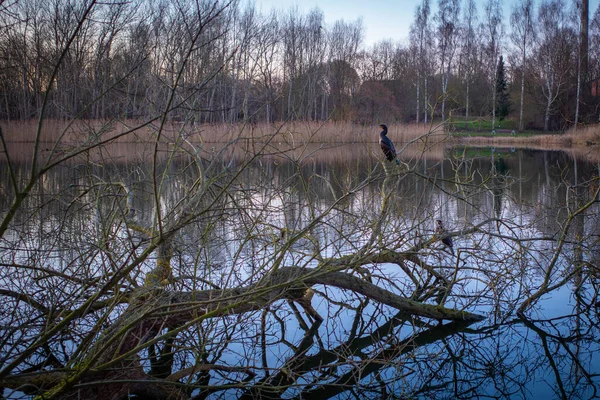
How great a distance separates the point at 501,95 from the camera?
32281 mm

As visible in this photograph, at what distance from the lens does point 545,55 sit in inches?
1131

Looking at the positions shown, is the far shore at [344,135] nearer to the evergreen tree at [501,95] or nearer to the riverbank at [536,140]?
the riverbank at [536,140]

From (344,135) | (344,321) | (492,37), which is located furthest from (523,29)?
(344,321)

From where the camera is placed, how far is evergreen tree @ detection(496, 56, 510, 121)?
31.8 metres

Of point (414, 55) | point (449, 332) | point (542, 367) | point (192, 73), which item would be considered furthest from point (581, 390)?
point (414, 55)

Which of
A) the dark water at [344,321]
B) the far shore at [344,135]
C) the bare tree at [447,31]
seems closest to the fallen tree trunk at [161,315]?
the dark water at [344,321]

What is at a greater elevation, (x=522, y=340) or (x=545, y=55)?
(x=545, y=55)

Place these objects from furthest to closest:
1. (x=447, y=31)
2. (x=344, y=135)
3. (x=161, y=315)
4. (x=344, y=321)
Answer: (x=447, y=31) → (x=344, y=135) → (x=344, y=321) → (x=161, y=315)

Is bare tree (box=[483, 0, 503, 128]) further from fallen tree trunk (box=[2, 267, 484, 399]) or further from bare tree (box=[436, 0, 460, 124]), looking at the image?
fallen tree trunk (box=[2, 267, 484, 399])

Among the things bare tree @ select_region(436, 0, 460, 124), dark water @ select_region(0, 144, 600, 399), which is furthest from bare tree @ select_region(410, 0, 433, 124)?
dark water @ select_region(0, 144, 600, 399)

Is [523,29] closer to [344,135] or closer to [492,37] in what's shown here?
[492,37]

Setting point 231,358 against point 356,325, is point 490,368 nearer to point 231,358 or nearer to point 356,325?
point 356,325

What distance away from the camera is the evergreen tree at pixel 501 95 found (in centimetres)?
3175

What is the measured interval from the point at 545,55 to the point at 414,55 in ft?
24.7
